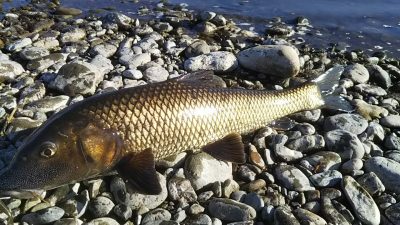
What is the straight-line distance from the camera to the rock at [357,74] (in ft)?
23.0

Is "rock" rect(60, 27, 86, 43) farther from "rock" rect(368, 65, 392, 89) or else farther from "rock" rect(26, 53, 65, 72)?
"rock" rect(368, 65, 392, 89)

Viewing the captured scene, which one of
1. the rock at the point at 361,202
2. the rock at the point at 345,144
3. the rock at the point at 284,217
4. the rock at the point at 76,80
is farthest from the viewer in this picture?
the rock at the point at 76,80

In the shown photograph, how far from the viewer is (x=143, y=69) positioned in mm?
6824

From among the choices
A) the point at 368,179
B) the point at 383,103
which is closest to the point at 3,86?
the point at 368,179

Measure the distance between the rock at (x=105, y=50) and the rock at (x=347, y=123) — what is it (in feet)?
12.4

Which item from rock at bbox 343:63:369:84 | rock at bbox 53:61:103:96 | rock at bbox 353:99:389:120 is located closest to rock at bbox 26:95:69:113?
rock at bbox 53:61:103:96

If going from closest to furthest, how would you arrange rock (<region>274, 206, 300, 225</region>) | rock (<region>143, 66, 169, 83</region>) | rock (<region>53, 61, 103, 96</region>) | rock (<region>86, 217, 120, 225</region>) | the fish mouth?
1. the fish mouth
2. rock (<region>86, 217, 120, 225</region>)
3. rock (<region>274, 206, 300, 225</region>)
4. rock (<region>53, 61, 103, 96</region>)
5. rock (<region>143, 66, 169, 83</region>)

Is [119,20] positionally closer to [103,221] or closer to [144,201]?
[144,201]

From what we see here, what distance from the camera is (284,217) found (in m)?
3.97

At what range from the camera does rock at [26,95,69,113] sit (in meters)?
5.40

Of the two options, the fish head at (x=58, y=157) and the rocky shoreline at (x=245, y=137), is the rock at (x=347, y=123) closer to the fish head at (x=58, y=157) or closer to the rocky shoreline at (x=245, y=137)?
the rocky shoreline at (x=245, y=137)

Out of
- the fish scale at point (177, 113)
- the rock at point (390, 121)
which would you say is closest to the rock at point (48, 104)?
the fish scale at point (177, 113)

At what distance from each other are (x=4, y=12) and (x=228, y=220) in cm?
766

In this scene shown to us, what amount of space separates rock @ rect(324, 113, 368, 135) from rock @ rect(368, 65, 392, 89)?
171 cm
